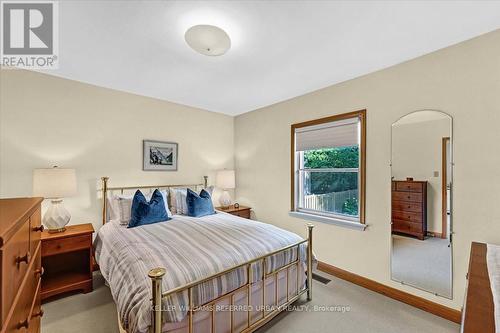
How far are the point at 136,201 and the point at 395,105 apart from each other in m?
3.15

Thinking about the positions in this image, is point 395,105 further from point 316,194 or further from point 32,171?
point 32,171

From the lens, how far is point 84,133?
2.90 m

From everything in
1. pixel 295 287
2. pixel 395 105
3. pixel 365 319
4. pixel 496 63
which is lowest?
pixel 365 319

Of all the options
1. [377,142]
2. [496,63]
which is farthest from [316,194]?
[496,63]

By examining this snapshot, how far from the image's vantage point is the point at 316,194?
3.37 metres

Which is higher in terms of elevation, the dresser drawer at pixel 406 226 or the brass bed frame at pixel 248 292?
the dresser drawer at pixel 406 226

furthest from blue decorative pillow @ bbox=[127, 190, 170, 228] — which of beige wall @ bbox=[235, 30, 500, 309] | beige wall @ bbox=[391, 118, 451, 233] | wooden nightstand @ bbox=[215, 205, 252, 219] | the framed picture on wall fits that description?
beige wall @ bbox=[391, 118, 451, 233]

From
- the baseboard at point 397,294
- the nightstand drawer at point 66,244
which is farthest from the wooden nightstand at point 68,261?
the baseboard at point 397,294

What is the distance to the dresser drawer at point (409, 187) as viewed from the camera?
7.47 ft

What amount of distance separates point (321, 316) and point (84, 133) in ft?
11.4

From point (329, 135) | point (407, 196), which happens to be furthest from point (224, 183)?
point (407, 196)

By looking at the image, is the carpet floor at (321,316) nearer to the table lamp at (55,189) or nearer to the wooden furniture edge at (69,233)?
the wooden furniture edge at (69,233)

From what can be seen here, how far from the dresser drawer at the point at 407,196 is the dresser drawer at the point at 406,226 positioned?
245 mm

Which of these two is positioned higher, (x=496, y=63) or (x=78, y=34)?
(x=78, y=34)
